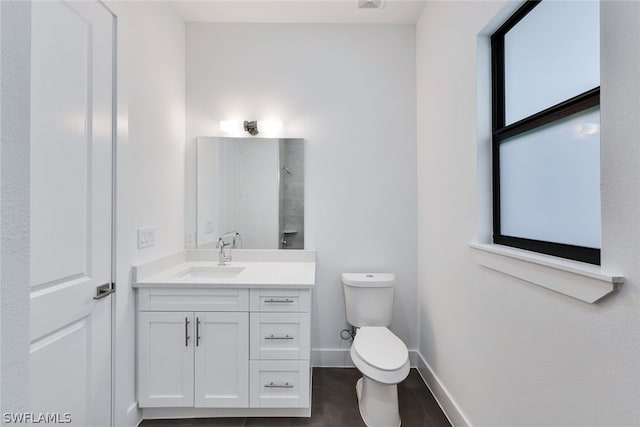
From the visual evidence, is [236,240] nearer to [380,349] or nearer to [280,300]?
[280,300]

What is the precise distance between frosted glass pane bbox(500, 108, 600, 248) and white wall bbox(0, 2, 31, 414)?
1.40 metres

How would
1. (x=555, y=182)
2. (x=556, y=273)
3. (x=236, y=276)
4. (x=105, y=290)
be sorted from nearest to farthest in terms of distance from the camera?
(x=556, y=273) → (x=555, y=182) → (x=105, y=290) → (x=236, y=276)

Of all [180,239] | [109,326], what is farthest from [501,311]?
[180,239]

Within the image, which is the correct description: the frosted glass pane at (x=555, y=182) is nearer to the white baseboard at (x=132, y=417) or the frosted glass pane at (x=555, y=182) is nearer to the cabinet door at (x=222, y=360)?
the cabinet door at (x=222, y=360)

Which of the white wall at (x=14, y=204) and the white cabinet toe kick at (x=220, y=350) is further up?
the white wall at (x=14, y=204)

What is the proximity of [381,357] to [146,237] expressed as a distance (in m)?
1.55

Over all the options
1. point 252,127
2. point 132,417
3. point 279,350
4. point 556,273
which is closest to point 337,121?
point 252,127

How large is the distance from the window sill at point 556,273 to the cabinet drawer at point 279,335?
104cm

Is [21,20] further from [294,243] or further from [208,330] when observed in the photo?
[294,243]

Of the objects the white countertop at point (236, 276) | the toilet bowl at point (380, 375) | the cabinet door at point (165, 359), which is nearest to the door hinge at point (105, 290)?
the white countertop at point (236, 276)

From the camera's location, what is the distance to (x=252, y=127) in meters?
2.31

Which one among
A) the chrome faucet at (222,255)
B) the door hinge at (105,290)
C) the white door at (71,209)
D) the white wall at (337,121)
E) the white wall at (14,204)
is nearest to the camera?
the white wall at (14,204)

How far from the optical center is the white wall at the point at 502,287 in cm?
74

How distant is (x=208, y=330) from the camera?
66.2 inches
